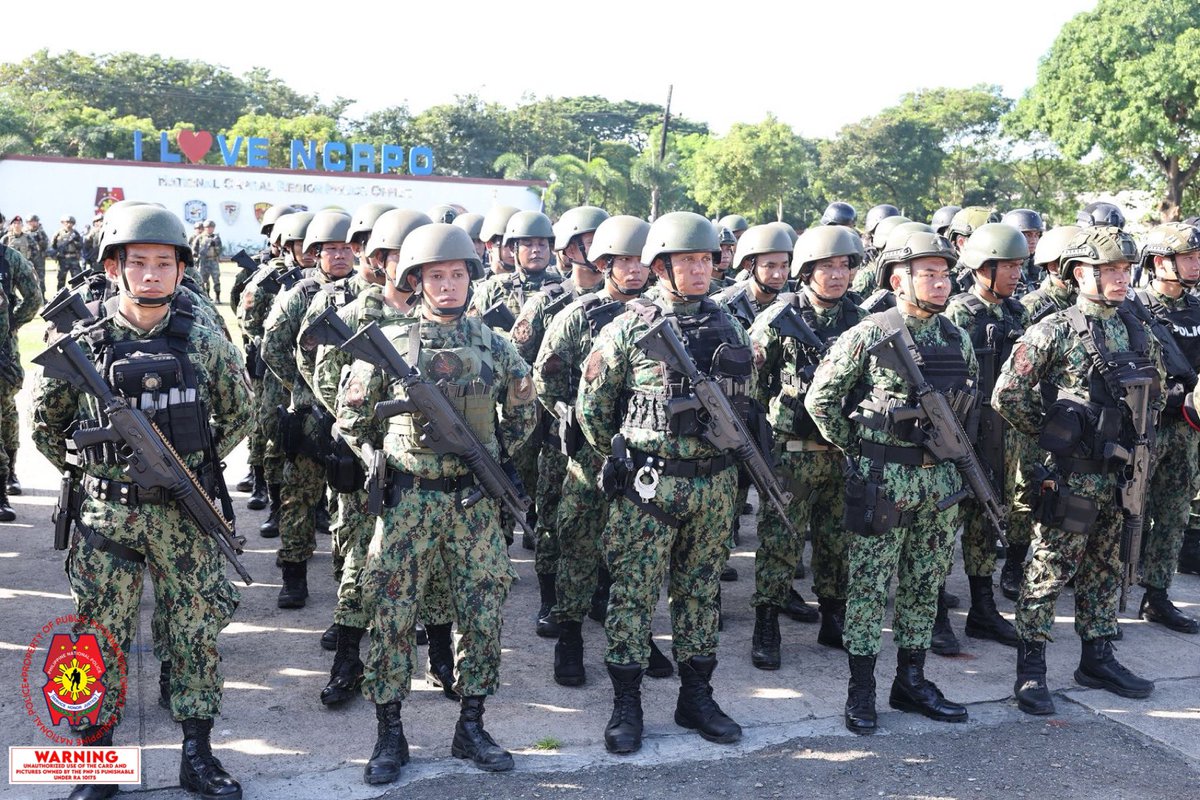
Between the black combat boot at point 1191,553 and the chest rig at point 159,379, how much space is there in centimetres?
674

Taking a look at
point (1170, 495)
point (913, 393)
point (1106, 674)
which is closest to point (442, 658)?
point (913, 393)

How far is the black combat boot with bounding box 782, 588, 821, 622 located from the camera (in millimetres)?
6750

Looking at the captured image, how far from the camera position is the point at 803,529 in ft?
20.3

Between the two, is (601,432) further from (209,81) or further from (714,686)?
(209,81)

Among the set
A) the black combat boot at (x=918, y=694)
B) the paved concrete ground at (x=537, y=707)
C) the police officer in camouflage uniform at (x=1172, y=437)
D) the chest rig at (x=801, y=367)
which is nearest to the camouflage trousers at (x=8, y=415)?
the paved concrete ground at (x=537, y=707)

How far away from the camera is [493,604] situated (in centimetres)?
462

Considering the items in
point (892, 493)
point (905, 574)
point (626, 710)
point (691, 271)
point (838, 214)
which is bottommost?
point (626, 710)

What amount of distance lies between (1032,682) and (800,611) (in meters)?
1.58

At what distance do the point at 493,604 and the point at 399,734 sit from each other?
0.67m

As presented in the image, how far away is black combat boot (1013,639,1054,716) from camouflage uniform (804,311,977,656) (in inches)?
23.4

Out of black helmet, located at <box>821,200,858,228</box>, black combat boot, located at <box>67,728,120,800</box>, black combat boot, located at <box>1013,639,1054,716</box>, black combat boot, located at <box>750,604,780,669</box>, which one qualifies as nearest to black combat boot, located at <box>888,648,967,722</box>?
black combat boot, located at <box>1013,639,1054,716</box>

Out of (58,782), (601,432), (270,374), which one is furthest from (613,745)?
(270,374)

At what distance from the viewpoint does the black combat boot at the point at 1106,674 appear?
5.62m

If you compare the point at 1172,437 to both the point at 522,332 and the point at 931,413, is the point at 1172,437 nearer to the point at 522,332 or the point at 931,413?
the point at 931,413
